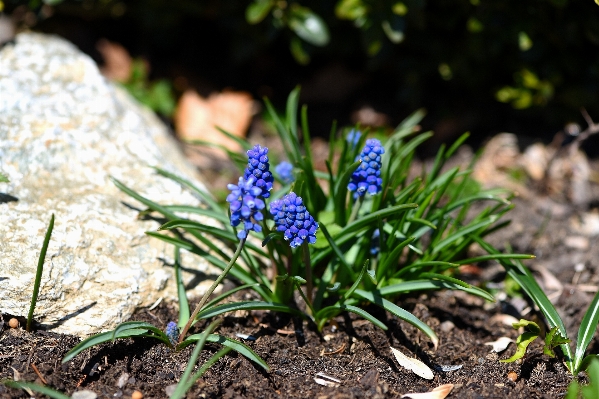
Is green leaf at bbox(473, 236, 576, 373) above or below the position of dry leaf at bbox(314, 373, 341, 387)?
above

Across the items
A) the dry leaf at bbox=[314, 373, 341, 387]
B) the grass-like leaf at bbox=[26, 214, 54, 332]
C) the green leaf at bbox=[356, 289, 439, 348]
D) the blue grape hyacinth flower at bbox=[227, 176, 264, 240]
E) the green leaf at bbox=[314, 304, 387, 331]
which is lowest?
the dry leaf at bbox=[314, 373, 341, 387]

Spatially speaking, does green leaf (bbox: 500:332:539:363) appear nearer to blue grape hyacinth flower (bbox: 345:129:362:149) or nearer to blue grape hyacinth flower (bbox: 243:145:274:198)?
blue grape hyacinth flower (bbox: 345:129:362:149)

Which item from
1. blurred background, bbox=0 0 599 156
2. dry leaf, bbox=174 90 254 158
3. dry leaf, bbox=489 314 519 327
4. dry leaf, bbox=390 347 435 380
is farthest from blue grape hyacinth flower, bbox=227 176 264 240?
dry leaf, bbox=174 90 254 158

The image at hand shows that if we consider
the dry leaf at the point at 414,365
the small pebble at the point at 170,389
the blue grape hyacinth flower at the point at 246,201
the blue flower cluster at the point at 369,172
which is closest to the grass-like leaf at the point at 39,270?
the small pebble at the point at 170,389

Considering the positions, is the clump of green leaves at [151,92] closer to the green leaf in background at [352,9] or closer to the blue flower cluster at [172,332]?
the green leaf in background at [352,9]

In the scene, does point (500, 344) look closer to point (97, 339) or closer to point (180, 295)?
point (180, 295)

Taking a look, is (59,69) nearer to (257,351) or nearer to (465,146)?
(257,351)

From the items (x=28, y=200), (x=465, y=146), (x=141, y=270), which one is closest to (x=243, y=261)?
(x=141, y=270)
